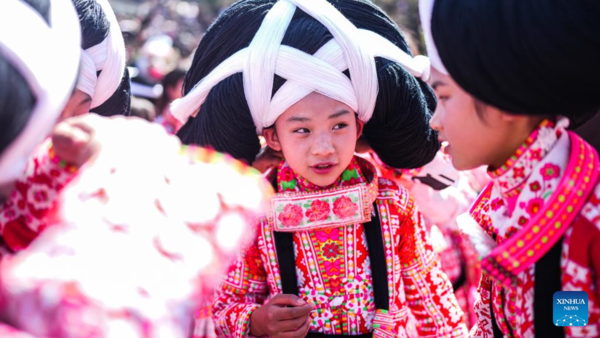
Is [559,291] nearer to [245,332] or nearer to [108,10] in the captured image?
[245,332]

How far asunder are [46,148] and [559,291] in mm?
1198

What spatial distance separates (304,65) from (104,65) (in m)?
0.67

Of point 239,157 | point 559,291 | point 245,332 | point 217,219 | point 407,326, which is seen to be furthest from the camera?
point 407,326

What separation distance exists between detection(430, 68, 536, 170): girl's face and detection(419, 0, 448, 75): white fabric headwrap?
0.13 feet

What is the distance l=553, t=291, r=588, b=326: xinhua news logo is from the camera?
4.32 feet

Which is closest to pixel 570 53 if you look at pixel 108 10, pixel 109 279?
pixel 109 279

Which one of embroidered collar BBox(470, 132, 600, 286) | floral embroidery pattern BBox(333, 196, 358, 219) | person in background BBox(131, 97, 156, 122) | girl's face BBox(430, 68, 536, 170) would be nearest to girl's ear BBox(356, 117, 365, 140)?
floral embroidery pattern BBox(333, 196, 358, 219)

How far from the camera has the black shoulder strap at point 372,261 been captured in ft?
6.48

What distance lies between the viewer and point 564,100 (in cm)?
136

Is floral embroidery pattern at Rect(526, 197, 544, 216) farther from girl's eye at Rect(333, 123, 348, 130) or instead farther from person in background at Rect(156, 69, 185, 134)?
person in background at Rect(156, 69, 185, 134)

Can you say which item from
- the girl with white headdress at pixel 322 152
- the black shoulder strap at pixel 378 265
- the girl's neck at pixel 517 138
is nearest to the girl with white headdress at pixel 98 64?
the girl with white headdress at pixel 322 152

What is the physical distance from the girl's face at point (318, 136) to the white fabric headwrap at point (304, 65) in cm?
3

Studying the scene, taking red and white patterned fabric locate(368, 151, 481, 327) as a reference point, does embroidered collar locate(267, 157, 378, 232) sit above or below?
above

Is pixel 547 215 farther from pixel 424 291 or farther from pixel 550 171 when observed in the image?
pixel 424 291
